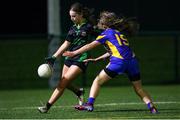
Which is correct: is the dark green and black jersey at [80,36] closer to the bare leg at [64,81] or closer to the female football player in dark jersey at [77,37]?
the female football player in dark jersey at [77,37]

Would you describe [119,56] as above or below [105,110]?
above

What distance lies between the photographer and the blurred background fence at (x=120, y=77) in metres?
22.9

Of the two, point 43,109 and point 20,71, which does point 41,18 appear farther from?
point 43,109

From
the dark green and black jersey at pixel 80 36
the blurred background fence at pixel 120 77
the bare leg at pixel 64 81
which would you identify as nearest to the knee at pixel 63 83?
the bare leg at pixel 64 81

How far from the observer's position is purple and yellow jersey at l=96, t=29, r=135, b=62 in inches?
497

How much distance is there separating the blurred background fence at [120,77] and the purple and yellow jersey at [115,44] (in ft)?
31.2

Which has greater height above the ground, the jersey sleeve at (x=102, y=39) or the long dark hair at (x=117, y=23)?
the long dark hair at (x=117, y=23)

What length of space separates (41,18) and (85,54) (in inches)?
828

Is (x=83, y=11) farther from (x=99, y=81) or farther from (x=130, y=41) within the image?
(x=130, y=41)

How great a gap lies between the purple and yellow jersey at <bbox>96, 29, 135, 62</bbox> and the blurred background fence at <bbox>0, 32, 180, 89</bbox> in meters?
9.50

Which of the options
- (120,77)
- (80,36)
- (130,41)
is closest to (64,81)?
(80,36)

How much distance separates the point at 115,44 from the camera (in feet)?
41.6

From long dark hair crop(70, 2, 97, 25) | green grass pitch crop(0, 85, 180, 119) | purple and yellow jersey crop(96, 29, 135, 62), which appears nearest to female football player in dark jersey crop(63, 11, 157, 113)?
purple and yellow jersey crop(96, 29, 135, 62)

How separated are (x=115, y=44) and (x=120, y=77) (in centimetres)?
1062
